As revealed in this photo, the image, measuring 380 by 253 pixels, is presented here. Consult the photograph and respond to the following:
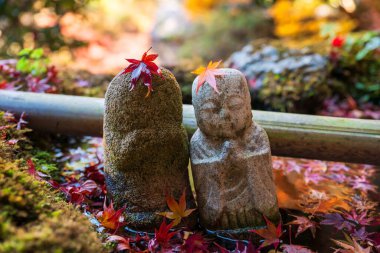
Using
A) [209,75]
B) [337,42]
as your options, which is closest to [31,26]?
[337,42]

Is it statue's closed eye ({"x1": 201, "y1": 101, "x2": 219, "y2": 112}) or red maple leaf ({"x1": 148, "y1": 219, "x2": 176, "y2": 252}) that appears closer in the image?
red maple leaf ({"x1": 148, "y1": 219, "x2": 176, "y2": 252})

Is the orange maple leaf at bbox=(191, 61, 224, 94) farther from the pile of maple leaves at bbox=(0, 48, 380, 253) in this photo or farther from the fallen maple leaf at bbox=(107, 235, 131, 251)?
the fallen maple leaf at bbox=(107, 235, 131, 251)

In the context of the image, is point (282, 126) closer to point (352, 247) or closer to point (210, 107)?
point (210, 107)

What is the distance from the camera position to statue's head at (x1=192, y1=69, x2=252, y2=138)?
2.70 metres

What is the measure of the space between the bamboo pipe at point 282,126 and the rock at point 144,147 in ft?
2.79

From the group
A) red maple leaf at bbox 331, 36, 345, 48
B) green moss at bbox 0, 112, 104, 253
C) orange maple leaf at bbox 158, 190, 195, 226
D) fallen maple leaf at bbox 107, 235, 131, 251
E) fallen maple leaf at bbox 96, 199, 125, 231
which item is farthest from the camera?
red maple leaf at bbox 331, 36, 345, 48

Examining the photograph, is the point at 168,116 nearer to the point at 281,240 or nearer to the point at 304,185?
the point at 281,240

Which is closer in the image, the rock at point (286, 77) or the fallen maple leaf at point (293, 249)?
the fallen maple leaf at point (293, 249)

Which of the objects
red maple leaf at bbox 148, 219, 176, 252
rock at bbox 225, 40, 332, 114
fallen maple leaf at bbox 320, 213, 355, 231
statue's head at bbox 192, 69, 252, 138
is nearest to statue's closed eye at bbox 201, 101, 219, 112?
statue's head at bbox 192, 69, 252, 138

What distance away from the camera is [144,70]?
2676mm

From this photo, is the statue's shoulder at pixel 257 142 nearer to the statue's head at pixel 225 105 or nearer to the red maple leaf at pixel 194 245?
the statue's head at pixel 225 105

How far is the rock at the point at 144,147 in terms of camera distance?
2.76 metres

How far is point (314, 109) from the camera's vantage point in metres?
5.37

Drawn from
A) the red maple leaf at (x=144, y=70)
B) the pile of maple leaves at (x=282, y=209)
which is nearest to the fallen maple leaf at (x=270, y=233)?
the pile of maple leaves at (x=282, y=209)
